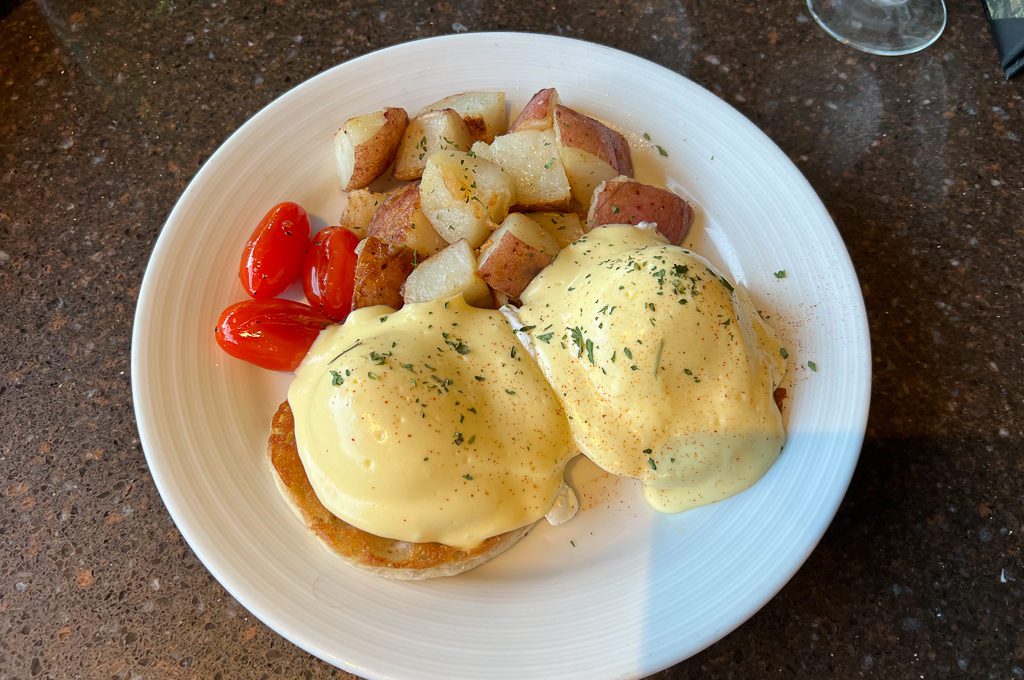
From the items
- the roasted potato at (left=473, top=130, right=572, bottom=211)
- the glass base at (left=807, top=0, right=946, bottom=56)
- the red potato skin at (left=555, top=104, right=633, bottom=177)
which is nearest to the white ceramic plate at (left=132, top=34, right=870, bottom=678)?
the red potato skin at (left=555, top=104, right=633, bottom=177)

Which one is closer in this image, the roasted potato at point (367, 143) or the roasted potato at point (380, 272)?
the roasted potato at point (380, 272)

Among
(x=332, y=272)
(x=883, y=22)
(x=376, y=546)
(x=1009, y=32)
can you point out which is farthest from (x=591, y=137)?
(x=1009, y=32)

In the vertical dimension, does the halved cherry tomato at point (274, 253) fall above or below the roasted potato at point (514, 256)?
above

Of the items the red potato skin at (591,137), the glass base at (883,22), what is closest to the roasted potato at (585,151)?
the red potato skin at (591,137)

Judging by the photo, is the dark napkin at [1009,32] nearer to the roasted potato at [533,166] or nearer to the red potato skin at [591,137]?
the red potato skin at [591,137]

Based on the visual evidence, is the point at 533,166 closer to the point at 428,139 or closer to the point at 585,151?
the point at 585,151

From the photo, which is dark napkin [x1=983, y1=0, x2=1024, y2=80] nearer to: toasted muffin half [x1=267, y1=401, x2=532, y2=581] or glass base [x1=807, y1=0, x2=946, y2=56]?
glass base [x1=807, y1=0, x2=946, y2=56]

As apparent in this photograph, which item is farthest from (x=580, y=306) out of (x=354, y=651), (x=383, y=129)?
(x=354, y=651)
